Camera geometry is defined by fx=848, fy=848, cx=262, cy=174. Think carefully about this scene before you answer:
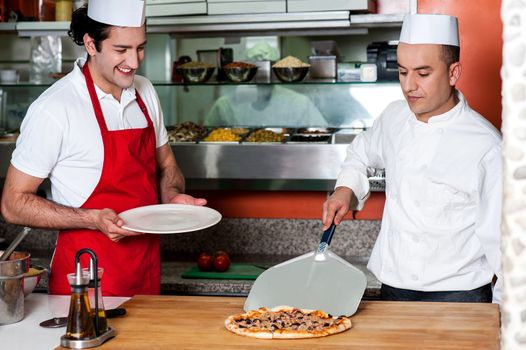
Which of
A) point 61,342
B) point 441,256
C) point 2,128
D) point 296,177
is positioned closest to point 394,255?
point 441,256

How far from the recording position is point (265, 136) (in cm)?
394

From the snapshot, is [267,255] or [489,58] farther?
[267,255]

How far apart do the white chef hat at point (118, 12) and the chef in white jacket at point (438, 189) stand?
0.93 m

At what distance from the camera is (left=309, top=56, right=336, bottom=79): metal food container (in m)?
4.00

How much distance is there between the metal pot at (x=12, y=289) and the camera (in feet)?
8.00

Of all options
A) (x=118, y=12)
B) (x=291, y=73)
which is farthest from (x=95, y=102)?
(x=291, y=73)

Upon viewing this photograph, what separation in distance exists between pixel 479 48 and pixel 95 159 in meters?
1.85

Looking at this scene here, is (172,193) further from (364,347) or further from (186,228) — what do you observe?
(364,347)

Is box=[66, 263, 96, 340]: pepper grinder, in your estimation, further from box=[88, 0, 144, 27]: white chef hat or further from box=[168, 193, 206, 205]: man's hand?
box=[88, 0, 144, 27]: white chef hat

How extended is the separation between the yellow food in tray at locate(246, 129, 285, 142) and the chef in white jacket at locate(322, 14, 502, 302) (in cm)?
96

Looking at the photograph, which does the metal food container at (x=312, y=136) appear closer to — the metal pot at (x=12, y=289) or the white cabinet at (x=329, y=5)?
the white cabinet at (x=329, y=5)

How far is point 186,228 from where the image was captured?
2.79m

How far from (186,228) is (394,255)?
740 mm

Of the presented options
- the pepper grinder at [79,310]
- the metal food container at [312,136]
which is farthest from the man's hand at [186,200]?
the pepper grinder at [79,310]
